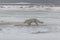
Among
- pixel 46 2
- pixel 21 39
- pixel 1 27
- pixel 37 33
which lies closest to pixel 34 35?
pixel 37 33

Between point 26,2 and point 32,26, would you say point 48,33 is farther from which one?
point 26,2

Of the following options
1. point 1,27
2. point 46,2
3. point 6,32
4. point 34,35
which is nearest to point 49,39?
point 34,35

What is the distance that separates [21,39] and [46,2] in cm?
1014

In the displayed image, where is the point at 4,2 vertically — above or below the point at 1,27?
above

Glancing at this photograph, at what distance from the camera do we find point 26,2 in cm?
1492

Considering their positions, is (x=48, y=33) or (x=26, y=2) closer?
(x=48, y=33)

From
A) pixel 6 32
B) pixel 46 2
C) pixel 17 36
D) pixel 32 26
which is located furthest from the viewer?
pixel 46 2

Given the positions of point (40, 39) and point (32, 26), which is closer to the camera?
point (40, 39)

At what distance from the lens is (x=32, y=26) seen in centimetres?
593

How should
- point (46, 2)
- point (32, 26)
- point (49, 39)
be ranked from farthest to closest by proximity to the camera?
point (46, 2) → point (32, 26) → point (49, 39)

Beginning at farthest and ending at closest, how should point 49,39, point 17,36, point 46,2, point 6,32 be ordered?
point 46,2 → point 6,32 → point 17,36 → point 49,39

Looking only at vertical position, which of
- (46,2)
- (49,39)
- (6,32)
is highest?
(46,2)

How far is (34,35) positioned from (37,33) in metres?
0.19

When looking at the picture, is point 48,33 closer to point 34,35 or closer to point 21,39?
point 34,35
